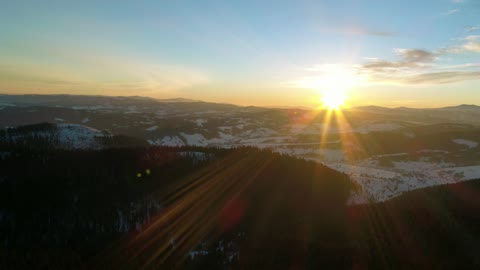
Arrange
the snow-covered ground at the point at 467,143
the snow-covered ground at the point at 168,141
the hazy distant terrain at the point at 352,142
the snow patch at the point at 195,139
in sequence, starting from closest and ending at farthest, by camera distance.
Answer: the hazy distant terrain at the point at 352,142, the snow-covered ground at the point at 467,143, the snow-covered ground at the point at 168,141, the snow patch at the point at 195,139

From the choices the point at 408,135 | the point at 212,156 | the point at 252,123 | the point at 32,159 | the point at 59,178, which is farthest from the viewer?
the point at 252,123

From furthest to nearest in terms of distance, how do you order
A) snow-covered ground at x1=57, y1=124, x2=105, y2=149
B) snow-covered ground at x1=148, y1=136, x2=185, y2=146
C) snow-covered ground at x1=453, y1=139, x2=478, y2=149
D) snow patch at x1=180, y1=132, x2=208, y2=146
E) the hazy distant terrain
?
1. snow patch at x1=180, y1=132, x2=208, y2=146
2. snow-covered ground at x1=148, y1=136, x2=185, y2=146
3. snow-covered ground at x1=453, y1=139, x2=478, y2=149
4. the hazy distant terrain
5. snow-covered ground at x1=57, y1=124, x2=105, y2=149

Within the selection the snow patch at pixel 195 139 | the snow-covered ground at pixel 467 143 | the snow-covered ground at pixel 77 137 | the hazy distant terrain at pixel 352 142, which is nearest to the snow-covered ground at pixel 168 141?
the hazy distant terrain at pixel 352 142

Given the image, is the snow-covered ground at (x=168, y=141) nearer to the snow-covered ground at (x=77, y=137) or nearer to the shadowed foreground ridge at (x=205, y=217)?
the snow-covered ground at (x=77, y=137)

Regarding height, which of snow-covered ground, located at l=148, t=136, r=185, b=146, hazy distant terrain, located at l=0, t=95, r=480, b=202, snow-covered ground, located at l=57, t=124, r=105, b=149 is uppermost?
snow-covered ground, located at l=57, t=124, r=105, b=149

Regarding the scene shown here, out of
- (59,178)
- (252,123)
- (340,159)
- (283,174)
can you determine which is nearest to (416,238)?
(283,174)

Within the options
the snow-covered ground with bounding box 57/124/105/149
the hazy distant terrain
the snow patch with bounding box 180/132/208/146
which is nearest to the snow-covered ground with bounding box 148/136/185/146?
the hazy distant terrain

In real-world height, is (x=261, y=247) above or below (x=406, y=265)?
below

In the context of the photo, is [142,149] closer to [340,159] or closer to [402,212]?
[402,212]

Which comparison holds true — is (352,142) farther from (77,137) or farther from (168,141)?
(77,137)

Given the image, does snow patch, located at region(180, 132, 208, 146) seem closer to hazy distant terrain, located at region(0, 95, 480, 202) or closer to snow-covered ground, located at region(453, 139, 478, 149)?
hazy distant terrain, located at region(0, 95, 480, 202)

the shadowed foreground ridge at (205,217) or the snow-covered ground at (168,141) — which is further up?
the shadowed foreground ridge at (205,217)
